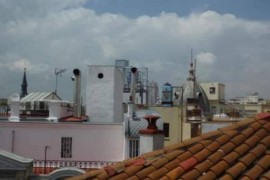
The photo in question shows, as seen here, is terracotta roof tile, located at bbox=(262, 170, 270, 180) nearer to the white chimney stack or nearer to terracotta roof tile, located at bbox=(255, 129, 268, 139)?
terracotta roof tile, located at bbox=(255, 129, 268, 139)

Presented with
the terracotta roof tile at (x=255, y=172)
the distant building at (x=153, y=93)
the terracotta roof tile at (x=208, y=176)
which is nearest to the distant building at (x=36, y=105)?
the distant building at (x=153, y=93)

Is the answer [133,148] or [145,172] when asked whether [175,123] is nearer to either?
[133,148]

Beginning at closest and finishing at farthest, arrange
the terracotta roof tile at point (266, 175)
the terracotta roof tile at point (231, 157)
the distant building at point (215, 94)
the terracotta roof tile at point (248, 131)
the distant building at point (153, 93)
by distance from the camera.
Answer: the terracotta roof tile at point (266, 175), the terracotta roof tile at point (231, 157), the terracotta roof tile at point (248, 131), the distant building at point (153, 93), the distant building at point (215, 94)

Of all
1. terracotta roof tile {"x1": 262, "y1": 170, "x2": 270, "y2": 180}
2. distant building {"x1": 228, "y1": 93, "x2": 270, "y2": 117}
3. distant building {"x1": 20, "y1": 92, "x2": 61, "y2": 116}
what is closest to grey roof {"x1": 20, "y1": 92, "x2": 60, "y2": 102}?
distant building {"x1": 20, "y1": 92, "x2": 61, "y2": 116}

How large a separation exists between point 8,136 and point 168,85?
15.9 m

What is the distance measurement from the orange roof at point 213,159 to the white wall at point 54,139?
17268mm

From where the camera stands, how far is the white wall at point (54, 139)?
2339cm

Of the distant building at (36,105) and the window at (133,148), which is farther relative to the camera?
the distant building at (36,105)

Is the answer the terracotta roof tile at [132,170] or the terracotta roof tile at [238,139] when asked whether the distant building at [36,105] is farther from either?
the terracotta roof tile at [238,139]

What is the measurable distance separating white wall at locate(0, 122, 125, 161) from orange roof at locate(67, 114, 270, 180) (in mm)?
17268

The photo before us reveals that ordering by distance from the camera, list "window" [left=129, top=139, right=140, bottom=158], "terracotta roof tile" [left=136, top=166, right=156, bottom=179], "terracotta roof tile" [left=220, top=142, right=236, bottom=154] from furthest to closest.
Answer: "window" [left=129, top=139, right=140, bottom=158]
"terracotta roof tile" [left=220, top=142, right=236, bottom=154]
"terracotta roof tile" [left=136, top=166, right=156, bottom=179]

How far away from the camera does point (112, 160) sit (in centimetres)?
2350

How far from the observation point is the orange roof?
5316mm

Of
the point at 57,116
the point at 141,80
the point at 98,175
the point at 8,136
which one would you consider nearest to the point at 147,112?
the point at 57,116
